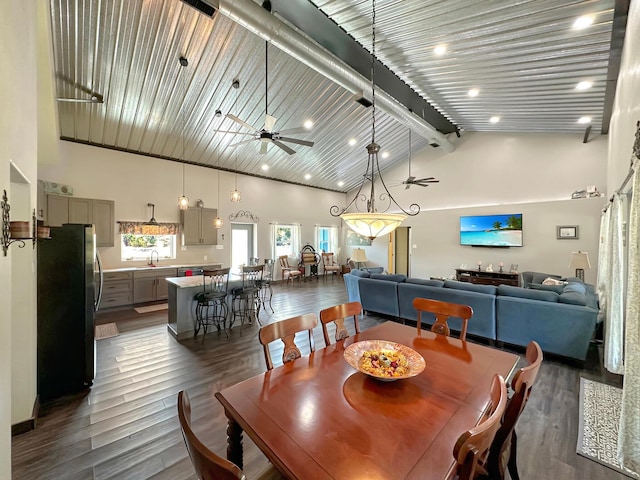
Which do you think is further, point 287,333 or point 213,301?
point 213,301

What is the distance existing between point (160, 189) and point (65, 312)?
444cm

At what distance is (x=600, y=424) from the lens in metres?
2.24

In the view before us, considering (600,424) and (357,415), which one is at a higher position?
(357,415)

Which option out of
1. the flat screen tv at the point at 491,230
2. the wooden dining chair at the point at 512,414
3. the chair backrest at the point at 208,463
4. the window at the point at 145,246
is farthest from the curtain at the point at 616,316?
the window at the point at 145,246

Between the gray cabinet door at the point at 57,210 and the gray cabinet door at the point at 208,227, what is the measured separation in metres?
2.56

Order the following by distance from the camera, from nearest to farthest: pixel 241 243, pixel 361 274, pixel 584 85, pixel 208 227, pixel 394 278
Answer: pixel 584 85 < pixel 394 278 < pixel 361 274 < pixel 208 227 < pixel 241 243

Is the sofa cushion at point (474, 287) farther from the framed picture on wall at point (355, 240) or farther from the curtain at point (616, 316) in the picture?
the framed picture on wall at point (355, 240)

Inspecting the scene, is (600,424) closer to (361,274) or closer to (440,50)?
(361,274)

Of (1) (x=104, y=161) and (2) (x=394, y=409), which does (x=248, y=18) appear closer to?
(2) (x=394, y=409)

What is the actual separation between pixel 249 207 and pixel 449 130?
20.3ft

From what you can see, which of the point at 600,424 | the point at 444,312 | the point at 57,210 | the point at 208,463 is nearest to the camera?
the point at 208,463

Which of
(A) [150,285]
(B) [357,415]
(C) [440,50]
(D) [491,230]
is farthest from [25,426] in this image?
(D) [491,230]

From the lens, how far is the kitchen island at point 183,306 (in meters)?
4.03

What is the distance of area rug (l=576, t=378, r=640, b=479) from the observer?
1921 mm
